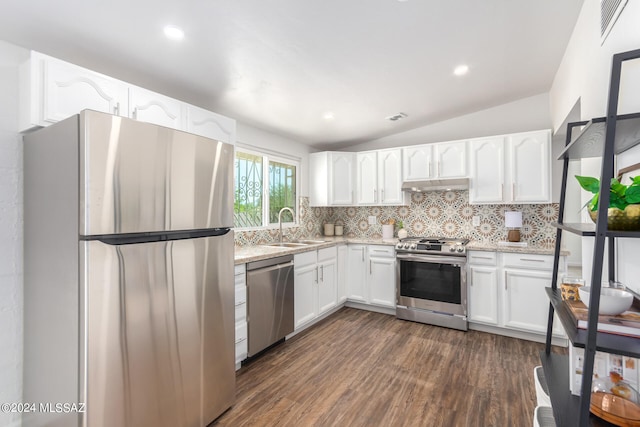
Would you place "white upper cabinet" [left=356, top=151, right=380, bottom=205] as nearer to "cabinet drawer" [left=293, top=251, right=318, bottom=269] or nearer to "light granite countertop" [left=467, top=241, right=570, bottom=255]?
"cabinet drawer" [left=293, top=251, right=318, bottom=269]

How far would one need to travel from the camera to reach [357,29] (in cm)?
197

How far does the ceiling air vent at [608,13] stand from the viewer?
1.37m

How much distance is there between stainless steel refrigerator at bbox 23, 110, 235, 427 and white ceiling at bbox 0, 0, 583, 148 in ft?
2.02

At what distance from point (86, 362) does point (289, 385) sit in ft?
4.74

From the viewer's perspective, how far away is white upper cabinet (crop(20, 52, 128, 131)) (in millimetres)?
1611

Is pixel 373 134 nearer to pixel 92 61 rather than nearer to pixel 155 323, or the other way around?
pixel 92 61

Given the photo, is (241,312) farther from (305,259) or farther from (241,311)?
(305,259)

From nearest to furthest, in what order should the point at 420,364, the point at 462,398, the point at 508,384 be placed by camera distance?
the point at 462,398 → the point at 508,384 → the point at 420,364

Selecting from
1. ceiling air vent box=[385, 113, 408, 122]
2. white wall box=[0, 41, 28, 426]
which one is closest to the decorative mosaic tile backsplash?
ceiling air vent box=[385, 113, 408, 122]

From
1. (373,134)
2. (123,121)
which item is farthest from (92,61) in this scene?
(373,134)

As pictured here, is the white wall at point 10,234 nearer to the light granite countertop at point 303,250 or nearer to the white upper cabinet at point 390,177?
the light granite countertop at point 303,250

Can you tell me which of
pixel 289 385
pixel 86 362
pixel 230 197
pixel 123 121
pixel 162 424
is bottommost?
pixel 289 385

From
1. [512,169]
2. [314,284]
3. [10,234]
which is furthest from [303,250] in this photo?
[512,169]

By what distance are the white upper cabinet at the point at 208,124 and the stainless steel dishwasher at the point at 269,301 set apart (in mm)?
1150
